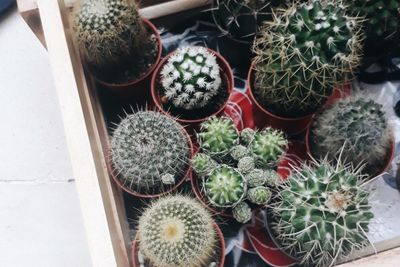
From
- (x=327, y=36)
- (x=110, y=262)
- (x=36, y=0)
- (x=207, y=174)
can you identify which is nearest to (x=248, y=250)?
(x=207, y=174)

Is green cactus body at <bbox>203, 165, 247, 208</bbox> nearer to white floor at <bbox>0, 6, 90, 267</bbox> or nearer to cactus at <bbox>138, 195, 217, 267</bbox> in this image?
cactus at <bbox>138, 195, 217, 267</bbox>

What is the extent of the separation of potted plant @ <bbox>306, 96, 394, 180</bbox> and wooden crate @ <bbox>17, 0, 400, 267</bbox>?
212mm

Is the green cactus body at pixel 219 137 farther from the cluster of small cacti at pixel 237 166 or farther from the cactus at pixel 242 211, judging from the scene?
the cactus at pixel 242 211

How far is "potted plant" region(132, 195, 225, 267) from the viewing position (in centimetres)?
87

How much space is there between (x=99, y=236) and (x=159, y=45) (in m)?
0.58

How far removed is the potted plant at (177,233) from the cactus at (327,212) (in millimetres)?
174

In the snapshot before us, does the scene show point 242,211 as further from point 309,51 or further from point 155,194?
point 309,51

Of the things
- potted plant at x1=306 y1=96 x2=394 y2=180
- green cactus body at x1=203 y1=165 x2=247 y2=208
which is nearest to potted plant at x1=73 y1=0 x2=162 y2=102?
green cactus body at x1=203 y1=165 x2=247 y2=208

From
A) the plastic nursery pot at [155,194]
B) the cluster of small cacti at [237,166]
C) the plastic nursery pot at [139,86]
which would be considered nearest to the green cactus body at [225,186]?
the cluster of small cacti at [237,166]

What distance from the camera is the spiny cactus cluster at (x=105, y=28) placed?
101 cm

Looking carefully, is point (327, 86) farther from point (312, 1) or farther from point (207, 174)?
point (207, 174)

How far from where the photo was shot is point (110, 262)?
0.86m

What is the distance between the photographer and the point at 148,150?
983 millimetres

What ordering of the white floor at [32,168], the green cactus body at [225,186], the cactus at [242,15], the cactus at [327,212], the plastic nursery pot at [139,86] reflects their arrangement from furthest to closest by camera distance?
1. the white floor at [32,168]
2. the plastic nursery pot at [139,86]
3. the cactus at [242,15]
4. the green cactus body at [225,186]
5. the cactus at [327,212]
